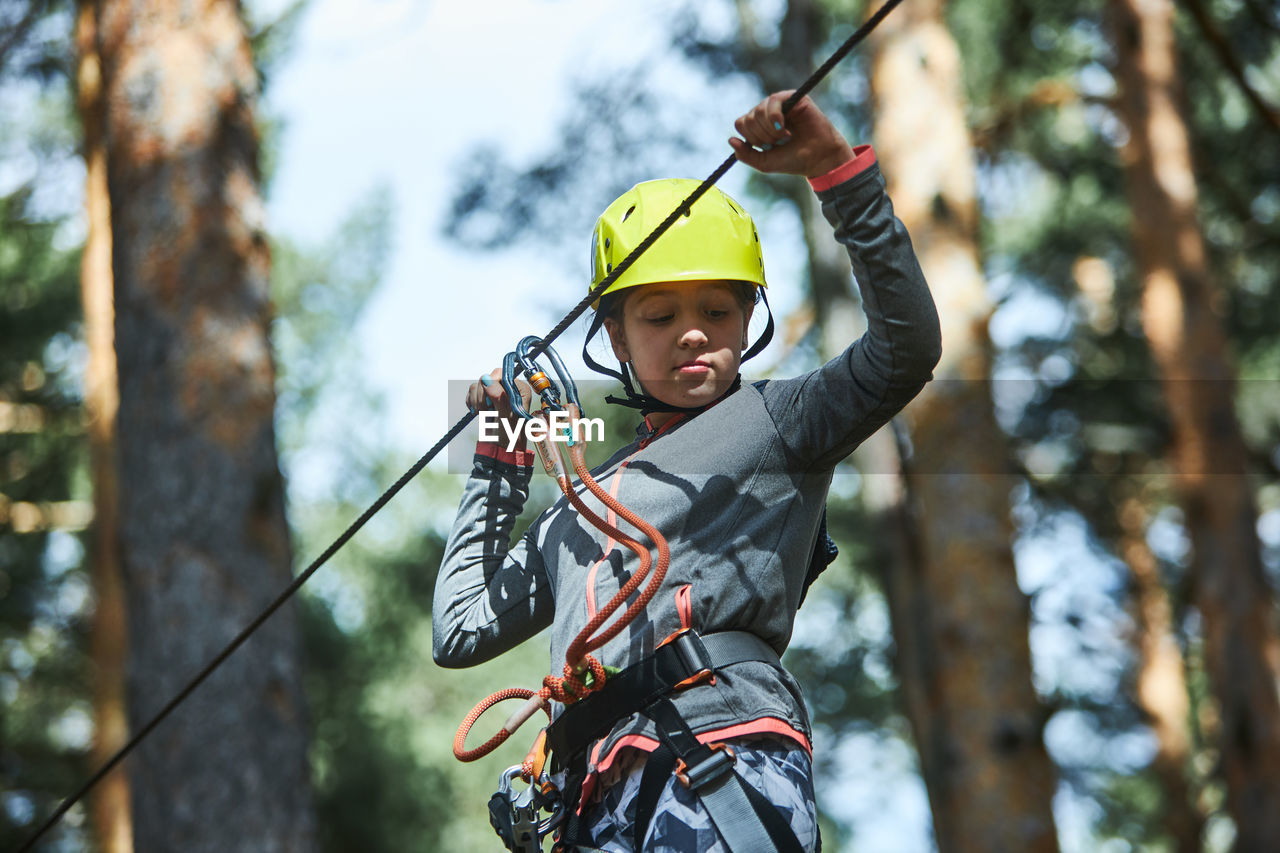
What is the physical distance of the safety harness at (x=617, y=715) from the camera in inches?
63.7

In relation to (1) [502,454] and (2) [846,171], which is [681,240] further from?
(1) [502,454]

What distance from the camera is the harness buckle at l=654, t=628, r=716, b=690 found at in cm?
168

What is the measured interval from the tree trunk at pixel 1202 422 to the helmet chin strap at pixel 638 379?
617 centimetres

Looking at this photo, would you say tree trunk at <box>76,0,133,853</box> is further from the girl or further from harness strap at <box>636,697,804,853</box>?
harness strap at <box>636,697,804,853</box>

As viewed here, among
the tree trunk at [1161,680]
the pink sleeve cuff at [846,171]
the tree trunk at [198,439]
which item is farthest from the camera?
the tree trunk at [1161,680]

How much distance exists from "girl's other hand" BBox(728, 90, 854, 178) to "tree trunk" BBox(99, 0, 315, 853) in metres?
2.68

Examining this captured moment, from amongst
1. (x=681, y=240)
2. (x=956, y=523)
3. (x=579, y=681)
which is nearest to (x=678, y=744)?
(x=579, y=681)

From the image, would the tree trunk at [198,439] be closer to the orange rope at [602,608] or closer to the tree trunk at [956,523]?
the orange rope at [602,608]

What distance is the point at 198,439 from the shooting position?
3961 mm

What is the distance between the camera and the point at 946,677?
16.5 ft

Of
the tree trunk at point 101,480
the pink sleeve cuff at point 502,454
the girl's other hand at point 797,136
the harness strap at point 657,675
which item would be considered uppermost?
the tree trunk at point 101,480

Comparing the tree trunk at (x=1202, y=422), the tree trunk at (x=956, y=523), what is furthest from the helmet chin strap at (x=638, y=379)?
the tree trunk at (x=1202, y=422)

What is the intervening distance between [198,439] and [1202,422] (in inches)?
249

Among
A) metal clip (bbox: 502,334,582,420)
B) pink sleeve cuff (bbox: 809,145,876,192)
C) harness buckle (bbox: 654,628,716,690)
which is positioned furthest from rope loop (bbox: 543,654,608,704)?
pink sleeve cuff (bbox: 809,145,876,192)
